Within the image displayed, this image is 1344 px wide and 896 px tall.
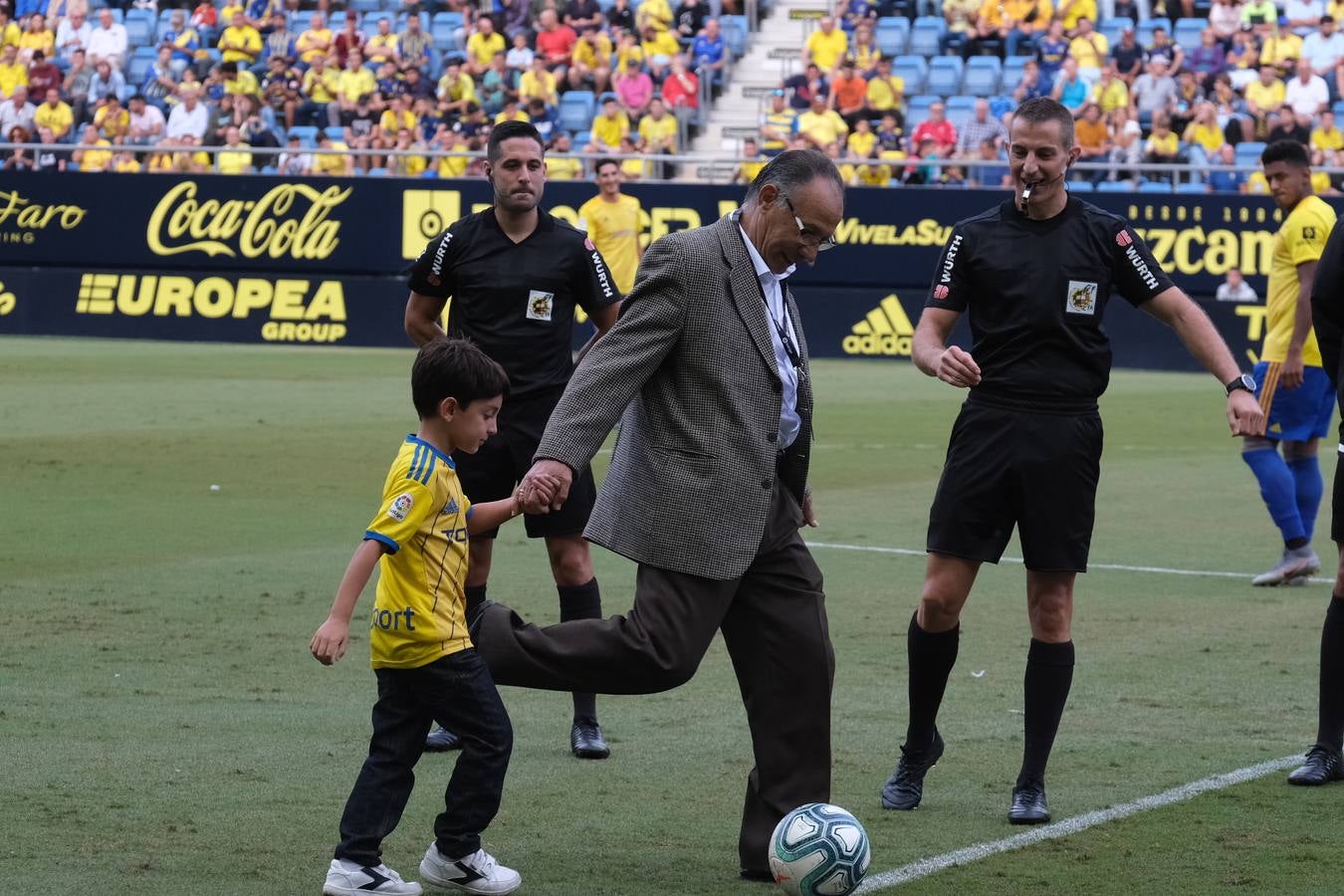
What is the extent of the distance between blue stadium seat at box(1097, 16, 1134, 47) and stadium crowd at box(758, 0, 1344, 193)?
21mm

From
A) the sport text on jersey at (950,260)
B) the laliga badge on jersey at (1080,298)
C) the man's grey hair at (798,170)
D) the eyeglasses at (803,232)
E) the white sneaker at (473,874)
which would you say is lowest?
the white sneaker at (473,874)

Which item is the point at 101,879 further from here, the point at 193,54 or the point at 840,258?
the point at 193,54

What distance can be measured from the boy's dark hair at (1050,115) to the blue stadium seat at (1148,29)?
941 inches

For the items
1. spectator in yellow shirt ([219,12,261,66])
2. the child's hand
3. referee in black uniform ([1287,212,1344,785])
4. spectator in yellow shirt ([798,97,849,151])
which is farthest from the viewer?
spectator in yellow shirt ([219,12,261,66])

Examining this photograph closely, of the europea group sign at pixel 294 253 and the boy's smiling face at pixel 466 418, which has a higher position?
the boy's smiling face at pixel 466 418

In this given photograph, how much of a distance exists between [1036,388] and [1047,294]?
29 cm

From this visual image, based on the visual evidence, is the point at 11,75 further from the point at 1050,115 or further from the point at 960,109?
the point at 1050,115

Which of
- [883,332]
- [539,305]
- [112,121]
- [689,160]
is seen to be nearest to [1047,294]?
[539,305]

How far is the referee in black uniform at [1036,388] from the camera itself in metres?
6.06

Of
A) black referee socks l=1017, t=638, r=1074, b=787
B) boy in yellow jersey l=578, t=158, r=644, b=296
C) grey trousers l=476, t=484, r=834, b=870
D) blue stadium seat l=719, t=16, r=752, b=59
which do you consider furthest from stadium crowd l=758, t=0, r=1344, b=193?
grey trousers l=476, t=484, r=834, b=870

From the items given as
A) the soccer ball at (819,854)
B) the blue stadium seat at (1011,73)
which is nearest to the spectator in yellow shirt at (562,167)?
the blue stadium seat at (1011,73)

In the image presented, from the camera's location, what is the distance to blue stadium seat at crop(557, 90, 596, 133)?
3052cm

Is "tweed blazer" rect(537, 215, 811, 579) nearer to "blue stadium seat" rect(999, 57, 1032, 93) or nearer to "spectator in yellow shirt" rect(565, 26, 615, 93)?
"blue stadium seat" rect(999, 57, 1032, 93)

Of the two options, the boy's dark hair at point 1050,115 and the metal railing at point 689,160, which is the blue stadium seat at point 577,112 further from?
the boy's dark hair at point 1050,115
